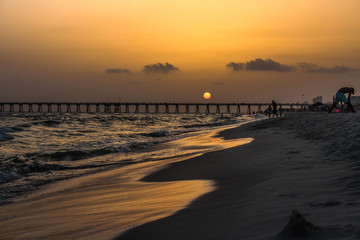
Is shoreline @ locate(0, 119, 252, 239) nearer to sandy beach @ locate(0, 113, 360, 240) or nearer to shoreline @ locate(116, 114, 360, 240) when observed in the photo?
sandy beach @ locate(0, 113, 360, 240)

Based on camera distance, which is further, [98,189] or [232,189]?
[98,189]

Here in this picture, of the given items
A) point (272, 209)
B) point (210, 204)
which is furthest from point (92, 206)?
point (272, 209)

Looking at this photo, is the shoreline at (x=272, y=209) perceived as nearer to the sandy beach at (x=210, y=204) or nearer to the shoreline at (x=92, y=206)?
the sandy beach at (x=210, y=204)

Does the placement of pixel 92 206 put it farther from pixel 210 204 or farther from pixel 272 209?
pixel 272 209

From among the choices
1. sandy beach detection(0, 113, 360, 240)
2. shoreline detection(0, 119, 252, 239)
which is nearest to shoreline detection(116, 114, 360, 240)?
sandy beach detection(0, 113, 360, 240)

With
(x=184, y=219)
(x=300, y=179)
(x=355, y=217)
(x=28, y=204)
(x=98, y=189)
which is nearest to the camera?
(x=355, y=217)

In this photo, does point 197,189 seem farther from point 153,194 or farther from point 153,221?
point 153,221

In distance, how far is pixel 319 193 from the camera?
154 inches

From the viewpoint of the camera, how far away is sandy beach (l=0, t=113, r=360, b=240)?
2.99m

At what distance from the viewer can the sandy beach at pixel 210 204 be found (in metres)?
2.99

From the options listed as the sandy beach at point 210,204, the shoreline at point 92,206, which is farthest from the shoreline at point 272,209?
the shoreline at point 92,206

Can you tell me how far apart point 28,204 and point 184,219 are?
3.14m

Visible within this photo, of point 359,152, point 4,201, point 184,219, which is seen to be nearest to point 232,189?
point 184,219

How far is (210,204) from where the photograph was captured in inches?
173
